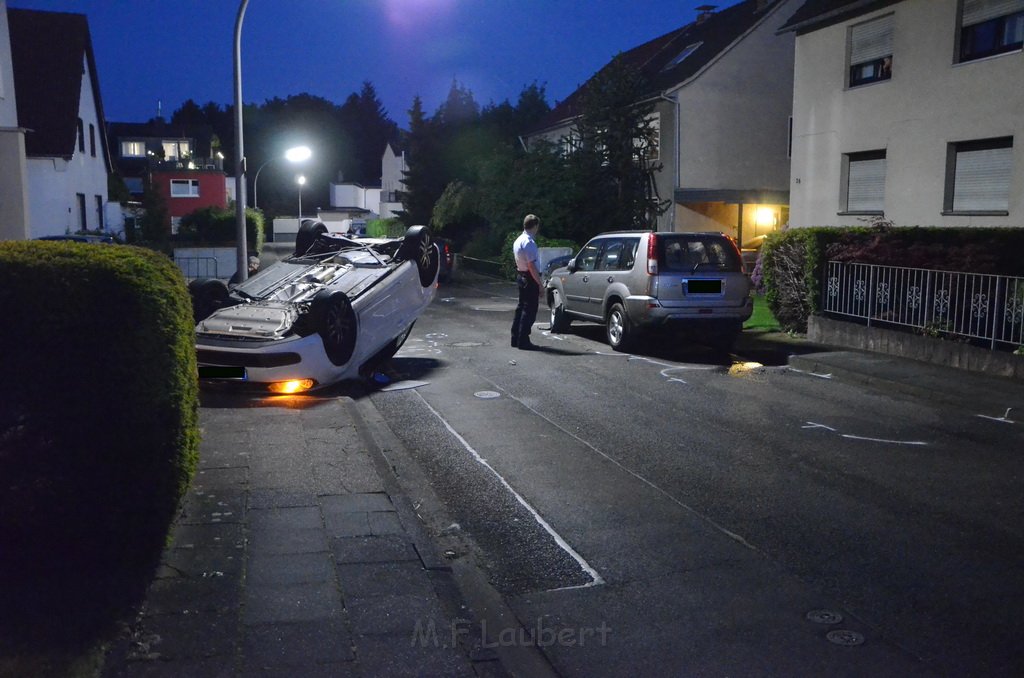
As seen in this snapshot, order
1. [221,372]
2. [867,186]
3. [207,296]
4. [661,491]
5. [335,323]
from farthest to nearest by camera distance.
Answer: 1. [867,186]
2. [207,296]
3. [335,323]
4. [221,372]
5. [661,491]

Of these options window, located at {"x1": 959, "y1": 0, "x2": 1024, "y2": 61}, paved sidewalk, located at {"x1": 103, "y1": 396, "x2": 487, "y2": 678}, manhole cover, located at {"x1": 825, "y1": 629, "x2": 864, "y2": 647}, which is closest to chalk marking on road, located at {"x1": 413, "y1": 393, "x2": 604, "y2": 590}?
paved sidewalk, located at {"x1": 103, "y1": 396, "x2": 487, "y2": 678}

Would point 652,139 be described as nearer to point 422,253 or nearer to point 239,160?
point 239,160

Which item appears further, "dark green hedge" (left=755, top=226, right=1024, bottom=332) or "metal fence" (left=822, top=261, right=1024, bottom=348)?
"dark green hedge" (left=755, top=226, right=1024, bottom=332)

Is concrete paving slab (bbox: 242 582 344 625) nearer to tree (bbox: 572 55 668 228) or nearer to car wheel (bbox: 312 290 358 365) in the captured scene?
car wheel (bbox: 312 290 358 365)

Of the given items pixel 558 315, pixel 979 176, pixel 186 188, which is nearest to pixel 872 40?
pixel 979 176

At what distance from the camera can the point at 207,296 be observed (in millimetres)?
10578

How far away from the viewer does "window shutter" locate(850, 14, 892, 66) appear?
1905cm

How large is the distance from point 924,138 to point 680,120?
13053 millimetres

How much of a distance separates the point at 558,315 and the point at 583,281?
121 centimetres

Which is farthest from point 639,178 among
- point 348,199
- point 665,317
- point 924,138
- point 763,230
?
point 348,199

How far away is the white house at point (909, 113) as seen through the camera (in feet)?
54.1

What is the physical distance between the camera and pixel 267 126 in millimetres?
107250

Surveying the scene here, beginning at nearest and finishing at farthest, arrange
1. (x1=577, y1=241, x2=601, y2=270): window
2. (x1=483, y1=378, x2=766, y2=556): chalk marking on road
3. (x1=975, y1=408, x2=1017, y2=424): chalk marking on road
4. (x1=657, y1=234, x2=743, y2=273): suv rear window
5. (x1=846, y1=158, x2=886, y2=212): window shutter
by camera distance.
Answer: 1. (x1=483, y1=378, x2=766, y2=556): chalk marking on road
2. (x1=975, y1=408, x2=1017, y2=424): chalk marking on road
3. (x1=657, y1=234, x2=743, y2=273): suv rear window
4. (x1=577, y1=241, x2=601, y2=270): window
5. (x1=846, y1=158, x2=886, y2=212): window shutter

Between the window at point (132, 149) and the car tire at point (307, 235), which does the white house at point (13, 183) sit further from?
the window at point (132, 149)
